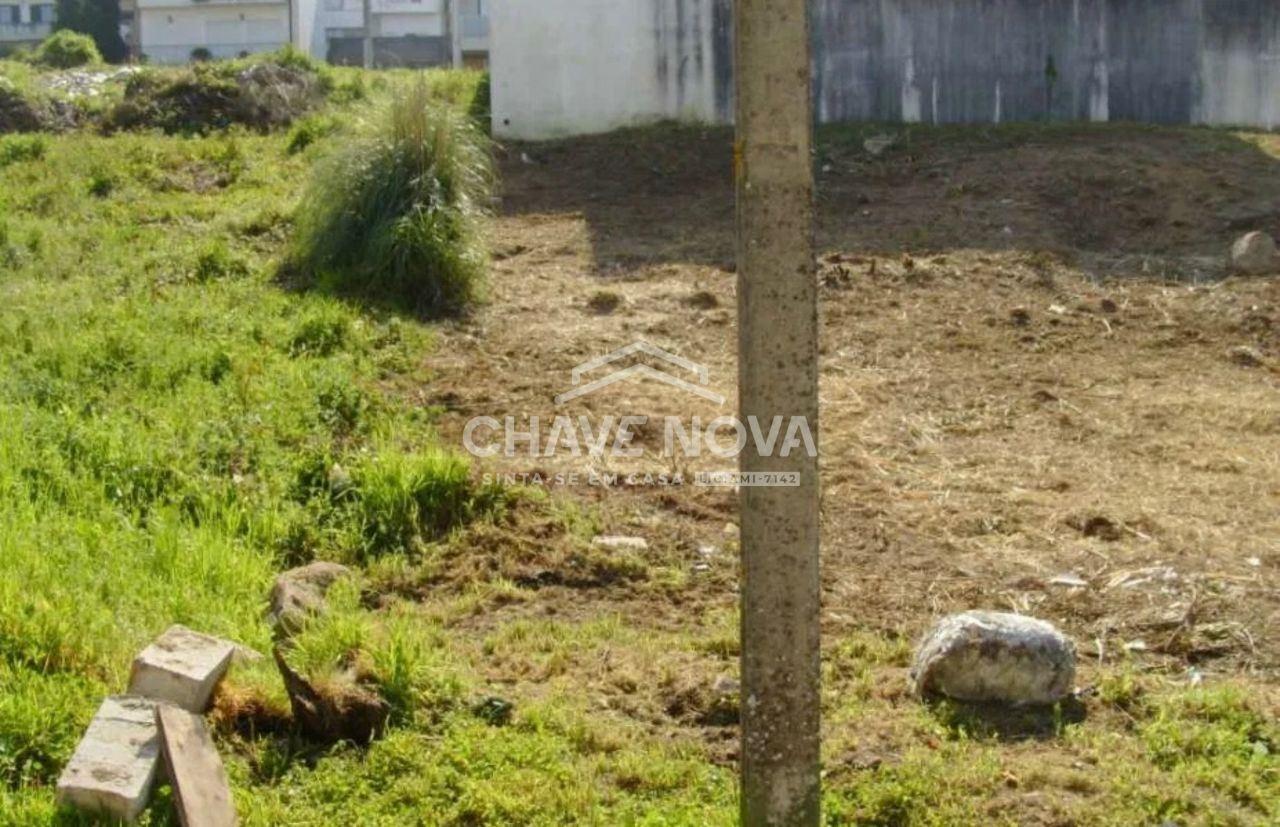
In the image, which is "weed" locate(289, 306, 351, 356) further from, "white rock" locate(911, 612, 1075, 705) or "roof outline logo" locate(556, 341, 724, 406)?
"white rock" locate(911, 612, 1075, 705)

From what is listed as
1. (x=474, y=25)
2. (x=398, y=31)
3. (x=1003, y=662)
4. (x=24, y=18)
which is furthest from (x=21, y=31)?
(x=1003, y=662)

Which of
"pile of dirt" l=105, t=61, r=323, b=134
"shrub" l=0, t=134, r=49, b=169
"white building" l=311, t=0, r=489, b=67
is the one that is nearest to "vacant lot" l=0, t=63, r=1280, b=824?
"shrub" l=0, t=134, r=49, b=169

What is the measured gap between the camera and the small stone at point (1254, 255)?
401 inches

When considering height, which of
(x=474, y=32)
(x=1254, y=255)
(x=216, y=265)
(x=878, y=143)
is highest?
(x=474, y=32)

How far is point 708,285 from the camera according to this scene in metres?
10.2

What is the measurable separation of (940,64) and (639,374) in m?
8.25

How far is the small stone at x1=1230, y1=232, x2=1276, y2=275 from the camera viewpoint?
10.2 m

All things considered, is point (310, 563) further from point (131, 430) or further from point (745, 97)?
point (745, 97)

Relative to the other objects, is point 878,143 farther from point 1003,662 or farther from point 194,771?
point 194,771

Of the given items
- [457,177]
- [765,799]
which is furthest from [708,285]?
[765,799]

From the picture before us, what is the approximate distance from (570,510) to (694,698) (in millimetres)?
1881

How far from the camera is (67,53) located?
86.7ft

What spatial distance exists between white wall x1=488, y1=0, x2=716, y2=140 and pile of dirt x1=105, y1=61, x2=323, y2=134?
220 centimetres

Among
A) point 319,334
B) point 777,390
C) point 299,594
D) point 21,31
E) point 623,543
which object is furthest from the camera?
point 21,31
